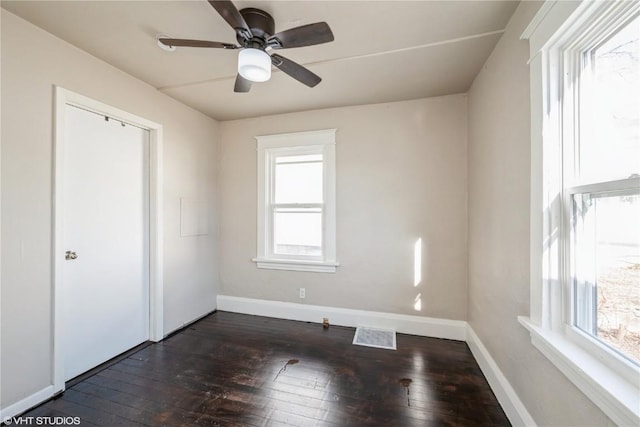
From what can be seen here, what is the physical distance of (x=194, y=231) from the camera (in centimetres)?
326

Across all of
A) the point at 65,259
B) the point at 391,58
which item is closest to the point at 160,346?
the point at 65,259

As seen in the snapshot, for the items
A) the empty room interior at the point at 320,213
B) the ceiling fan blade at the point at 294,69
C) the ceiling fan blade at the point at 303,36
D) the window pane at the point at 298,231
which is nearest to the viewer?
the empty room interior at the point at 320,213

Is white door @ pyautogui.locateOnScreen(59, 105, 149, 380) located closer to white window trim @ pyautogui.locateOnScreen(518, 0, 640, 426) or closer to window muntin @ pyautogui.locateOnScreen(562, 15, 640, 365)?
white window trim @ pyautogui.locateOnScreen(518, 0, 640, 426)

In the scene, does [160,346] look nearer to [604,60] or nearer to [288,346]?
[288,346]

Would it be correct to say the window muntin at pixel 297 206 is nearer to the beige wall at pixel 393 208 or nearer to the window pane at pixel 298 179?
the window pane at pixel 298 179

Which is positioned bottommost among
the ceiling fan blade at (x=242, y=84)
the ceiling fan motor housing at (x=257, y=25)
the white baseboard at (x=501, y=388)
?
the white baseboard at (x=501, y=388)

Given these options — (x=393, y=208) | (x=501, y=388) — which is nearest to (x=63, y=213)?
(x=393, y=208)

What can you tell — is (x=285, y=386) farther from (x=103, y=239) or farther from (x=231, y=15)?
(x=231, y=15)

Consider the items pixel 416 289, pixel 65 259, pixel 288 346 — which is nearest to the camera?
pixel 65 259

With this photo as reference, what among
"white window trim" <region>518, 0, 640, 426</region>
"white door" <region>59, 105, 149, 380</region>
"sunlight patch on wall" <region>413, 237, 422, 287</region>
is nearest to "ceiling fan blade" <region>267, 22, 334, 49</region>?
"white window trim" <region>518, 0, 640, 426</region>

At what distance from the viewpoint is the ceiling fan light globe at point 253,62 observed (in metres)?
1.62

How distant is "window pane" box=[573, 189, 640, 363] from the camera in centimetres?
102

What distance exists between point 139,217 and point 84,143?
804 millimetres

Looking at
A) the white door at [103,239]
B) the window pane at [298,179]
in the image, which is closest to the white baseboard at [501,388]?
the window pane at [298,179]
